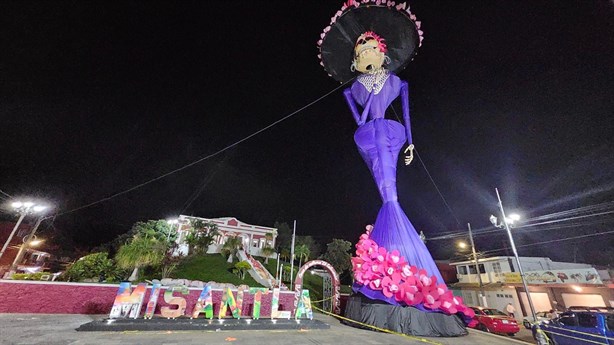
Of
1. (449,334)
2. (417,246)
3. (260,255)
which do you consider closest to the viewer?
(449,334)

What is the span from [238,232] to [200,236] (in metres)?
8.48

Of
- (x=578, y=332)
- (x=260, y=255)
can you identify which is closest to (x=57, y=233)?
(x=260, y=255)

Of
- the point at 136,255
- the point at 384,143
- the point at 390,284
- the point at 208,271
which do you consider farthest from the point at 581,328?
the point at 208,271

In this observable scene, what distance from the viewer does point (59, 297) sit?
10641mm

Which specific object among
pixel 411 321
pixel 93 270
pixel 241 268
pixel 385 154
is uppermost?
→ pixel 385 154

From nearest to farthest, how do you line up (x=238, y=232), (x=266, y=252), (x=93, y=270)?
1. (x=93, y=270)
2. (x=266, y=252)
3. (x=238, y=232)

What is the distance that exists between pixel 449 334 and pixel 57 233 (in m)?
63.8

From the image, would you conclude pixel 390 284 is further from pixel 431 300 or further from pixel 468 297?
pixel 468 297

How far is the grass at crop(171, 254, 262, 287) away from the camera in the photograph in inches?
1086

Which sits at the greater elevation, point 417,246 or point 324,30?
point 324,30

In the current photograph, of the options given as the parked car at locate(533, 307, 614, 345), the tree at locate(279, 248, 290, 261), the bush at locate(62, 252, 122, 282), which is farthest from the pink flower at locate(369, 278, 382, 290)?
the tree at locate(279, 248, 290, 261)

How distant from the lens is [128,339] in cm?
679

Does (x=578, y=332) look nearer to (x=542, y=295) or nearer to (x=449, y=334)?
(x=449, y=334)

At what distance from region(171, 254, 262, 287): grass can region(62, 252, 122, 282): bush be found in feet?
36.6
